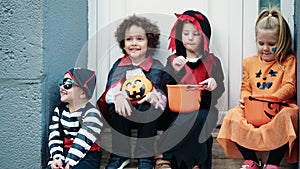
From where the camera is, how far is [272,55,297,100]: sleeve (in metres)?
2.79

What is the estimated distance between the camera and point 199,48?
309 cm

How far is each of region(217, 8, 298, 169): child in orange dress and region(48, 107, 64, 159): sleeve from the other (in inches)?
34.1

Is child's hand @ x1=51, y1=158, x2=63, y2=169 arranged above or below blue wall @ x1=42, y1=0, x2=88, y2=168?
below

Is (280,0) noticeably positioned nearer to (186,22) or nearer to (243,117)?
(186,22)

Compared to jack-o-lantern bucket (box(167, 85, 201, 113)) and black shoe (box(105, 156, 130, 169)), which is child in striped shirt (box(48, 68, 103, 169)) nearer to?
black shoe (box(105, 156, 130, 169))

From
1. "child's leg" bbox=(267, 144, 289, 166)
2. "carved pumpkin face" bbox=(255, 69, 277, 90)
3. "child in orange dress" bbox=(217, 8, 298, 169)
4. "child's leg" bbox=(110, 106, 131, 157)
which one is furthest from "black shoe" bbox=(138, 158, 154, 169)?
"carved pumpkin face" bbox=(255, 69, 277, 90)

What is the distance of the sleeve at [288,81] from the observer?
279cm

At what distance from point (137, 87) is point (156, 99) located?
131mm

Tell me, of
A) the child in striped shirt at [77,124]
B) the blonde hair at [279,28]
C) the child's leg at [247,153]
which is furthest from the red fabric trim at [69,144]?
the blonde hair at [279,28]

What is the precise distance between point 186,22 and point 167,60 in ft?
0.83

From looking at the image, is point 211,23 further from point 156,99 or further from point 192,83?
point 156,99

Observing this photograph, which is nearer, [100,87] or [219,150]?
[219,150]

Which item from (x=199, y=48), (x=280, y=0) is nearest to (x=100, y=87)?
(x=199, y=48)

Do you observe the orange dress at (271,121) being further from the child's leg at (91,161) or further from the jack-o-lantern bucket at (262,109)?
the child's leg at (91,161)
